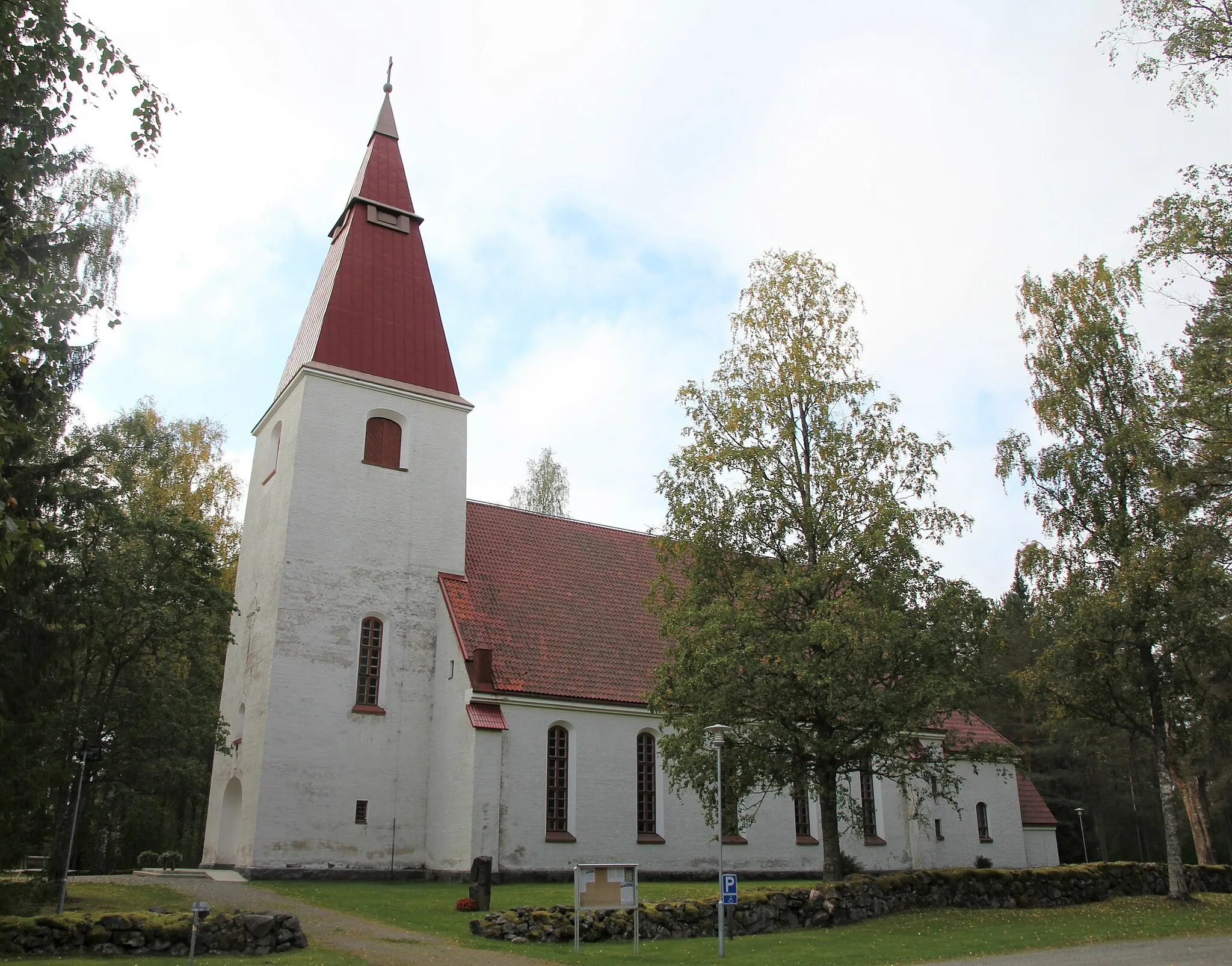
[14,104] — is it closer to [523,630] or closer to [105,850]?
[523,630]

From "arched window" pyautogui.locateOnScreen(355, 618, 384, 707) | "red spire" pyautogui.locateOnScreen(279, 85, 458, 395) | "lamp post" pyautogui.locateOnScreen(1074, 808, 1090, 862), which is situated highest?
"red spire" pyautogui.locateOnScreen(279, 85, 458, 395)

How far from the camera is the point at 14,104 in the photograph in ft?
32.4

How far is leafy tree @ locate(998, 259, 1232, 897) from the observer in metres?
19.7

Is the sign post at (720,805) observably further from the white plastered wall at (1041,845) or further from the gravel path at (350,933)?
the white plastered wall at (1041,845)

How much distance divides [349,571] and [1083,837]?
1406 inches

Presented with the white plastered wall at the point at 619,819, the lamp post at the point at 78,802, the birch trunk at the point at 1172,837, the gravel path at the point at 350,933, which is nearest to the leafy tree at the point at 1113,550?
the birch trunk at the point at 1172,837

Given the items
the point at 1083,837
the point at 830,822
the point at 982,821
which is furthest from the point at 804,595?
the point at 1083,837

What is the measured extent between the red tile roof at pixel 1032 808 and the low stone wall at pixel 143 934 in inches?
1028

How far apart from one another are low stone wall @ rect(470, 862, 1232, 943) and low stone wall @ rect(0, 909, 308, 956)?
2.94 metres

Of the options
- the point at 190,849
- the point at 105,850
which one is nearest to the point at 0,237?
the point at 105,850

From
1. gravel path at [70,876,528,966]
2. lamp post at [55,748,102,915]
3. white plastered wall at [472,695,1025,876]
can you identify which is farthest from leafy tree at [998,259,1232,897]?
lamp post at [55,748,102,915]

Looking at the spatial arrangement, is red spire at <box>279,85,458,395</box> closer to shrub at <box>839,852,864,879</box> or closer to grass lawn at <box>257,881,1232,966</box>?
grass lawn at <box>257,881,1232,966</box>

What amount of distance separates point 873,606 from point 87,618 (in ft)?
46.6

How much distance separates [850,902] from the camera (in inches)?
668
